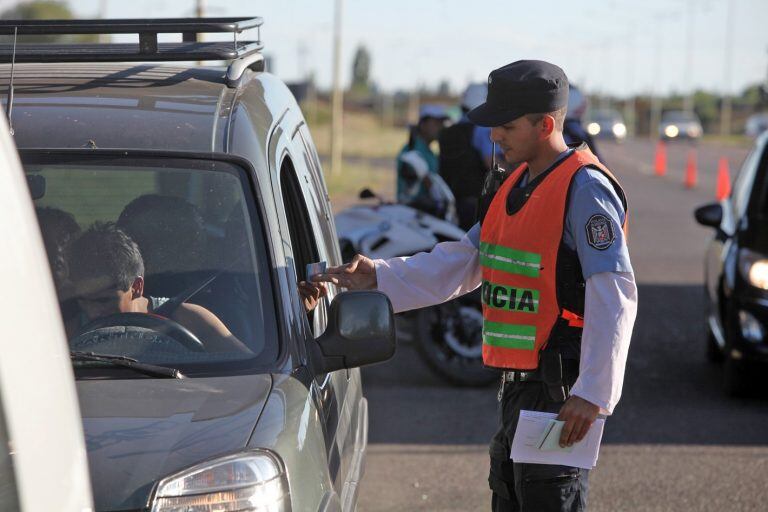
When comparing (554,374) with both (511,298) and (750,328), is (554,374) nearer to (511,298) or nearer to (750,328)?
(511,298)

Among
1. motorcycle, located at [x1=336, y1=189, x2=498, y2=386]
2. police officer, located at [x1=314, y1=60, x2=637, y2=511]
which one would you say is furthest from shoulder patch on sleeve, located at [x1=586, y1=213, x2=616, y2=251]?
motorcycle, located at [x1=336, y1=189, x2=498, y2=386]

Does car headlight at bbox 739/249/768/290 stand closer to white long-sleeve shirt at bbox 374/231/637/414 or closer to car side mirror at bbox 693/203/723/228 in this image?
car side mirror at bbox 693/203/723/228

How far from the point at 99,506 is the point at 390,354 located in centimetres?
109

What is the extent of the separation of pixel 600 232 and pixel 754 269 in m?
4.87

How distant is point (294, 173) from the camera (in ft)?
14.3

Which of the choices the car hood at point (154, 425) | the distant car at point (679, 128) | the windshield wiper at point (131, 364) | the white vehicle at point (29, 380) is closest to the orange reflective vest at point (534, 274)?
the car hood at point (154, 425)

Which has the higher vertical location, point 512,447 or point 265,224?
point 265,224

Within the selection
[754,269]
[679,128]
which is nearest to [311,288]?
[754,269]

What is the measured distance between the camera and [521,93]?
3791 millimetres

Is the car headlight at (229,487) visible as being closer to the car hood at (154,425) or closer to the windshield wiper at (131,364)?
the car hood at (154,425)

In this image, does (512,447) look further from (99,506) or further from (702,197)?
(702,197)

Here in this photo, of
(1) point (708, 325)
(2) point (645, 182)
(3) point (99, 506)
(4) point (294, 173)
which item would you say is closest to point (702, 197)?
(2) point (645, 182)

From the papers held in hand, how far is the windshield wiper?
100 cm

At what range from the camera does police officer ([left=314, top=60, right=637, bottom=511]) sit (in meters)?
3.55
